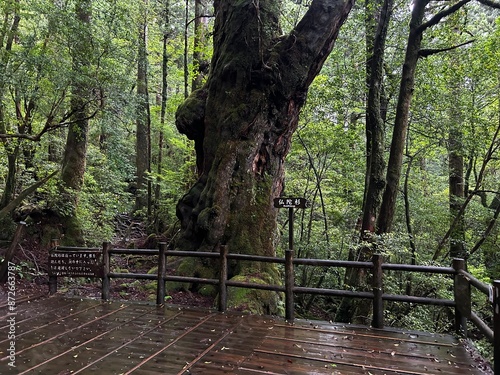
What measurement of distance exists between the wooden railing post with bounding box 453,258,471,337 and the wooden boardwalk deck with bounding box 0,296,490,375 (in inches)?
7.3

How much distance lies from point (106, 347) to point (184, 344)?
33.1 inches

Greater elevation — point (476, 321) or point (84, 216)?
point (84, 216)

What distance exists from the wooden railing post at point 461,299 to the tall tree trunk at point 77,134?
7.01 m

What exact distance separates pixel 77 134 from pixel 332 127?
22.7ft

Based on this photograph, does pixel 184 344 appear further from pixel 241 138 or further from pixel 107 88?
pixel 107 88

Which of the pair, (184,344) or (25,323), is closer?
(184,344)

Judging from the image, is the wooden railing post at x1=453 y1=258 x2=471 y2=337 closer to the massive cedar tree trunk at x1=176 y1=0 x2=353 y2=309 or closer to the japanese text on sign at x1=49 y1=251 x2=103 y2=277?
the massive cedar tree trunk at x1=176 y1=0 x2=353 y2=309

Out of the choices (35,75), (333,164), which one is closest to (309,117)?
(333,164)

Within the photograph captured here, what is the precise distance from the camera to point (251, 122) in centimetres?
706

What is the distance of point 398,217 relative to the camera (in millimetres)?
11047

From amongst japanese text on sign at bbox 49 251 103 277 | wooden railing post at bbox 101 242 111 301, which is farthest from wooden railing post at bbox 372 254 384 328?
japanese text on sign at bbox 49 251 103 277

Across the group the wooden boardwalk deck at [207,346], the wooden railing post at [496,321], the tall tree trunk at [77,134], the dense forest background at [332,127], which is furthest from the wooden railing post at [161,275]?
the wooden railing post at [496,321]

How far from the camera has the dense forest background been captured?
7.17 metres

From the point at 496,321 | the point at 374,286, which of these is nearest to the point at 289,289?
the point at 374,286
